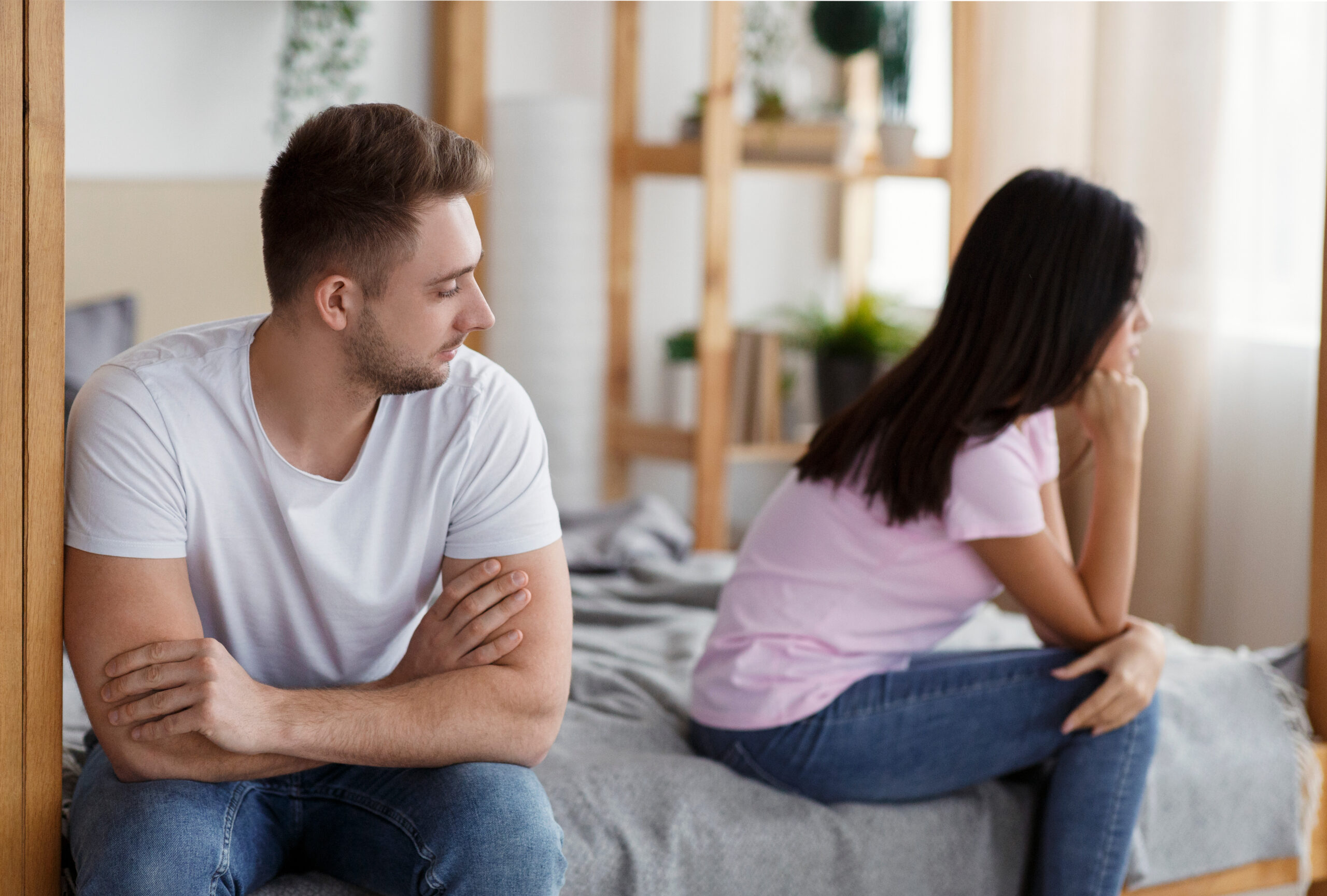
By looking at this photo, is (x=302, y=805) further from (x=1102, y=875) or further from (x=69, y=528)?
(x=1102, y=875)

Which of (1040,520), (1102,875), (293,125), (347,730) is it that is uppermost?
(293,125)

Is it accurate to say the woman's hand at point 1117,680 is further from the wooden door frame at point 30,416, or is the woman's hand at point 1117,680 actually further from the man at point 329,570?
the wooden door frame at point 30,416

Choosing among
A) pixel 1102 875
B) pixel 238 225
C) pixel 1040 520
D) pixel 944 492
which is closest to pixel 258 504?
pixel 944 492

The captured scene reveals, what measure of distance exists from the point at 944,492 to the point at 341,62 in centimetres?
204

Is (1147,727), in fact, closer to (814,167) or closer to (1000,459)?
(1000,459)

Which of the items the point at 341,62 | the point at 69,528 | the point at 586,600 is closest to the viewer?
the point at 69,528

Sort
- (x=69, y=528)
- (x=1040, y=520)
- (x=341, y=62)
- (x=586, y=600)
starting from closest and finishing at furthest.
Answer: (x=69, y=528)
(x=1040, y=520)
(x=586, y=600)
(x=341, y=62)

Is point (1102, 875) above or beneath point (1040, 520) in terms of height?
beneath

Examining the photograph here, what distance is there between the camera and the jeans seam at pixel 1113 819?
1.45 metres

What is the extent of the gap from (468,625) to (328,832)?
0.81 feet

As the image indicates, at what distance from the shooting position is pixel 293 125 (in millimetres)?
3039

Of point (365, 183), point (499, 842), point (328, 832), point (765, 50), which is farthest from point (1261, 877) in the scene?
point (765, 50)

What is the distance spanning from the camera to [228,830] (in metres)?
1.20

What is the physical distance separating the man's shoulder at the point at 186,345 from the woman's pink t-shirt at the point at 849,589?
0.64 meters
